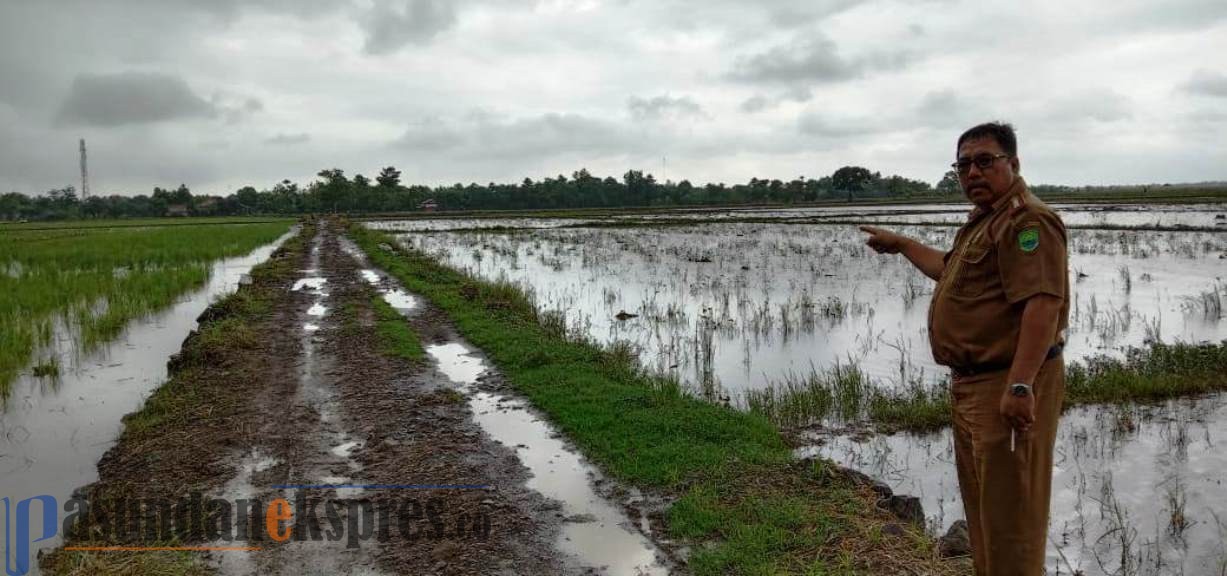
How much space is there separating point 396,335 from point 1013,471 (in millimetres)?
8513

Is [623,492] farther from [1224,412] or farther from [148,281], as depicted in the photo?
[148,281]

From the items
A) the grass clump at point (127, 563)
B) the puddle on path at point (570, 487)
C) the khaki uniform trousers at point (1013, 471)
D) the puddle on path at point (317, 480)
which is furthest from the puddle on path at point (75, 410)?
the khaki uniform trousers at point (1013, 471)

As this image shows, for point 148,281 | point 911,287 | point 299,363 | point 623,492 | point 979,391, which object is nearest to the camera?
point 979,391

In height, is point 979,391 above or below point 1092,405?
above

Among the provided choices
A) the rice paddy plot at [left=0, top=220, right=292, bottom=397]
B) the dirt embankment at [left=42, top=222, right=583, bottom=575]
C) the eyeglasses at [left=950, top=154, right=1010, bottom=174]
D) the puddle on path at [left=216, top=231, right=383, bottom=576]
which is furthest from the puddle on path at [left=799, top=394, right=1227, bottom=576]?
the rice paddy plot at [left=0, top=220, right=292, bottom=397]

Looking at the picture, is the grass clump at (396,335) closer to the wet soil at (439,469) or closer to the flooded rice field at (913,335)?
the wet soil at (439,469)

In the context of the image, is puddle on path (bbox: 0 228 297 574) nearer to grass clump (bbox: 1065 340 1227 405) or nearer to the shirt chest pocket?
the shirt chest pocket

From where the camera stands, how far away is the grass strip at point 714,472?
371 cm

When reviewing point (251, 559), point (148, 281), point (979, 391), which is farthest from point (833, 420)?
point (148, 281)

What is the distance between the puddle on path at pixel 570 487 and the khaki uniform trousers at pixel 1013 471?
169cm

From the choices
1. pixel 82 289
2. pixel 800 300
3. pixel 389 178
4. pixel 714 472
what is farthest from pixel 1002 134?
pixel 389 178

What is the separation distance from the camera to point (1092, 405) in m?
6.63

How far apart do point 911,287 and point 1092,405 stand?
7397 millimetres

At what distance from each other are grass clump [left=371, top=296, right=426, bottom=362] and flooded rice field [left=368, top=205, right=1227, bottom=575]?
249 cm
